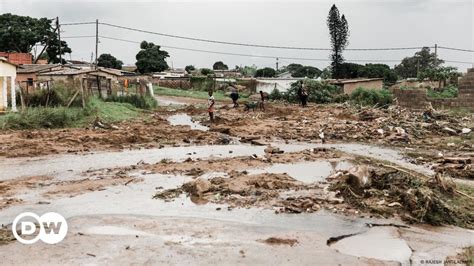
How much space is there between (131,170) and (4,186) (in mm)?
2846

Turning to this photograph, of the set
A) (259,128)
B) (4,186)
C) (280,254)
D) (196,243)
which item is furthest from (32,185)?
(259,128)

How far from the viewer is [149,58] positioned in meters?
58.6

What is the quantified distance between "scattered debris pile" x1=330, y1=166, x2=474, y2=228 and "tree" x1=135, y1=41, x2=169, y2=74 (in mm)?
51485

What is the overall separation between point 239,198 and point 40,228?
3442 mm

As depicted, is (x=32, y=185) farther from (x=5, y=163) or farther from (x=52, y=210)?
(x=5, y=163)

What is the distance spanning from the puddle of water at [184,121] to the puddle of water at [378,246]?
13.9 m

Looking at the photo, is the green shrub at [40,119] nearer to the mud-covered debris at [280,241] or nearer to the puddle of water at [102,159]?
the puddle of water at [102,159]

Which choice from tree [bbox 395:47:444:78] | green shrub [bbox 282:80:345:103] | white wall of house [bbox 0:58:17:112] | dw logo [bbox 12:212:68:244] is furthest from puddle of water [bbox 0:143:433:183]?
tree [bbox 395:47:444:78]

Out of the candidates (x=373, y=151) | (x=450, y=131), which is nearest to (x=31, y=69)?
(x=373, y=151)

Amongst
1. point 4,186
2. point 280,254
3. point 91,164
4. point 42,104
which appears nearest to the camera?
point 280,254

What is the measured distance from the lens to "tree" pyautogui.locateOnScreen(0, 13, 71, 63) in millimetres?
51719

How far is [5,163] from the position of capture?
41.9 ft

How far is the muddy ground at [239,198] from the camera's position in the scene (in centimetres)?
636

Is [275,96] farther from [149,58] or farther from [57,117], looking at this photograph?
[149,58]
